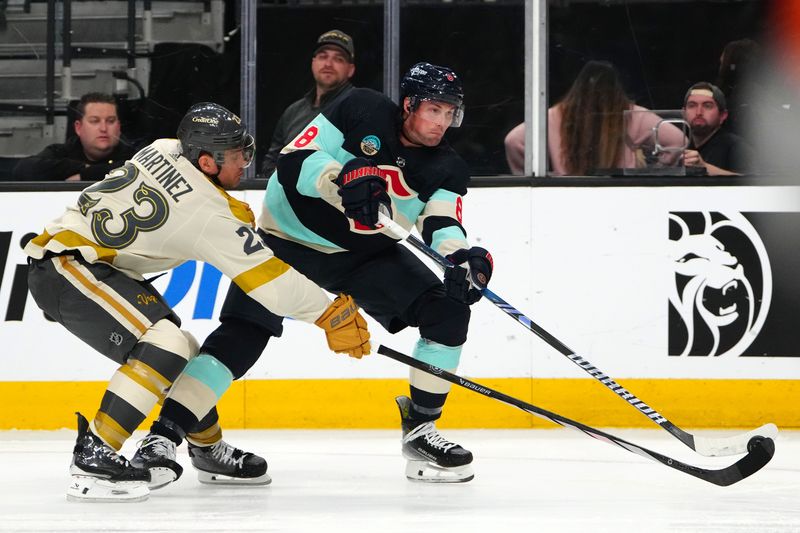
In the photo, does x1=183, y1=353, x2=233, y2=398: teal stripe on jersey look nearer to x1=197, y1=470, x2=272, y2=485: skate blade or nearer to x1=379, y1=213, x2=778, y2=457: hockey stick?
x1=197, y1=470, x2=272, y2=485: skate blade

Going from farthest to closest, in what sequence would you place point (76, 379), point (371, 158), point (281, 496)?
point (76, 379) < point (371, 158) < point (281, 496)

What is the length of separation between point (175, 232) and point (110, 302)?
0.73 feet

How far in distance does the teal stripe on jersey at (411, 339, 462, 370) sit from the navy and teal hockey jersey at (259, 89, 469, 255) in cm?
25

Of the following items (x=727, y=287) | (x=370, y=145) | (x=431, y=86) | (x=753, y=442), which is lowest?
(x=753, y=442)

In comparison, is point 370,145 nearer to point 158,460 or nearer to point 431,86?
point 431,86

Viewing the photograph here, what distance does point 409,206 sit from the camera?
3.35m

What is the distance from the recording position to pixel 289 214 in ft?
10.9

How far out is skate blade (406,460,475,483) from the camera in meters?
3.29

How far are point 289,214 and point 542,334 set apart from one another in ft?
2.42

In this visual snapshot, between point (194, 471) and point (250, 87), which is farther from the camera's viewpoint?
point (250, 87)

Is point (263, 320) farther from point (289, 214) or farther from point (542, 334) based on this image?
point (542, 334)

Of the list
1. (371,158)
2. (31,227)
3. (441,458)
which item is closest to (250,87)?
(31,227)

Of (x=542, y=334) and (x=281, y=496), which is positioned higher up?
(x=542, y=334)

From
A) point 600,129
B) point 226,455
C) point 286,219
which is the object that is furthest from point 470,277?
point 600,129
